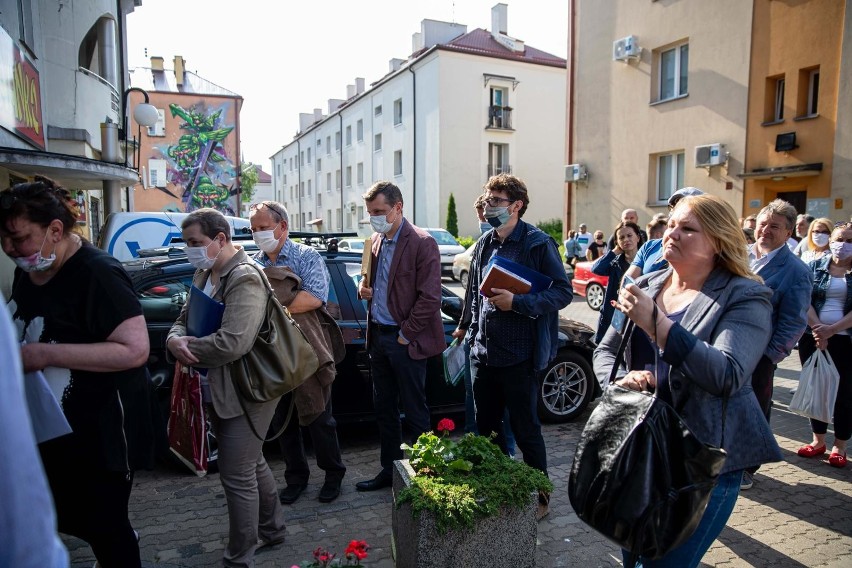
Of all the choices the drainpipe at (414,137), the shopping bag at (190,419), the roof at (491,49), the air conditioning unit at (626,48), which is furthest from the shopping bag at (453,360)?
the drainpipe at (414,137)

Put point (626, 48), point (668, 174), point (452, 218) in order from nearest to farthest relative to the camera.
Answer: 1. point (668, 174)
2. point (626, 48)
3. point (452, 218)

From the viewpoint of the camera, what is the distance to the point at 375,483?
4145mm

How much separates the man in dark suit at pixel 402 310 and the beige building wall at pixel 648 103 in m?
13.6

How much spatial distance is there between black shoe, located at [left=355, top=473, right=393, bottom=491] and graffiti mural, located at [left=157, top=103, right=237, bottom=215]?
34695mm

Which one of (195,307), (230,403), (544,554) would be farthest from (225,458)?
(544,554)

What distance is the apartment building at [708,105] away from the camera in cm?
1287

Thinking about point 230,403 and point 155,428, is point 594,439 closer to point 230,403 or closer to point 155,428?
point 230,403

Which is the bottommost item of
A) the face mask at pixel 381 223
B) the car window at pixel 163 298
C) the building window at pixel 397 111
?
the car window at pixel 163 298

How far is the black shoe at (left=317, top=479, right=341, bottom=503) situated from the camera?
396 cm

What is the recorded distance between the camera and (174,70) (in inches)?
1614

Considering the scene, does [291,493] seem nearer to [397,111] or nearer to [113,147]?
[113,147]

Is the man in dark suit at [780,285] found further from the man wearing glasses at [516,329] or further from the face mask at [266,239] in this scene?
the face mask at [266,239]

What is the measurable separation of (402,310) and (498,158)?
29163mm

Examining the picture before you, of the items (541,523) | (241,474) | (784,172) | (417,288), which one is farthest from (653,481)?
(784,172)
